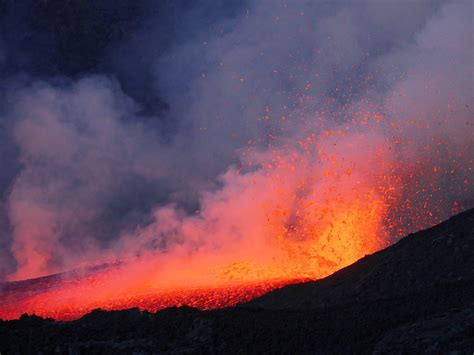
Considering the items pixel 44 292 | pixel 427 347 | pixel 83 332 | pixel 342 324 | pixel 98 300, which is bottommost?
pixel 427 347

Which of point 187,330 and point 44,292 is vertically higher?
point 44,292

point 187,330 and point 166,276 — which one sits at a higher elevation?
point 166,276

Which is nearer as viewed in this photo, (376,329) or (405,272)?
(376,329)

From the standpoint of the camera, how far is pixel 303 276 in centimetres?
4416

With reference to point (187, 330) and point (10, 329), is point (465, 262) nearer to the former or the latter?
point (187, 330)

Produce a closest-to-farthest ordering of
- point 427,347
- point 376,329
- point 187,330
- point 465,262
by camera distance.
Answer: point 427,347 → point 376,329 → point 187,330 → point 465,262

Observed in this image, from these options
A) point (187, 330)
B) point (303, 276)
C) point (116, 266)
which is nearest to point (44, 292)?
point (116, 266)

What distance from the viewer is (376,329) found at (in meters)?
19.1

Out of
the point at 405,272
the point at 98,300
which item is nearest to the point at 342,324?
the point at 405,272

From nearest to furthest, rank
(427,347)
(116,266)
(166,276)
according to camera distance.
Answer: (427,347) → (166,276) → (116,266)

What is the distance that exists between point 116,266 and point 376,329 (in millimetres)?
45799

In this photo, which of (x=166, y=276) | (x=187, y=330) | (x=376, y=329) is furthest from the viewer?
(x=166, y=276)

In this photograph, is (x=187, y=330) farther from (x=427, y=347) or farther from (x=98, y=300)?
(x=98, y=300)

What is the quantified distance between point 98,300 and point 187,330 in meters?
25.5
